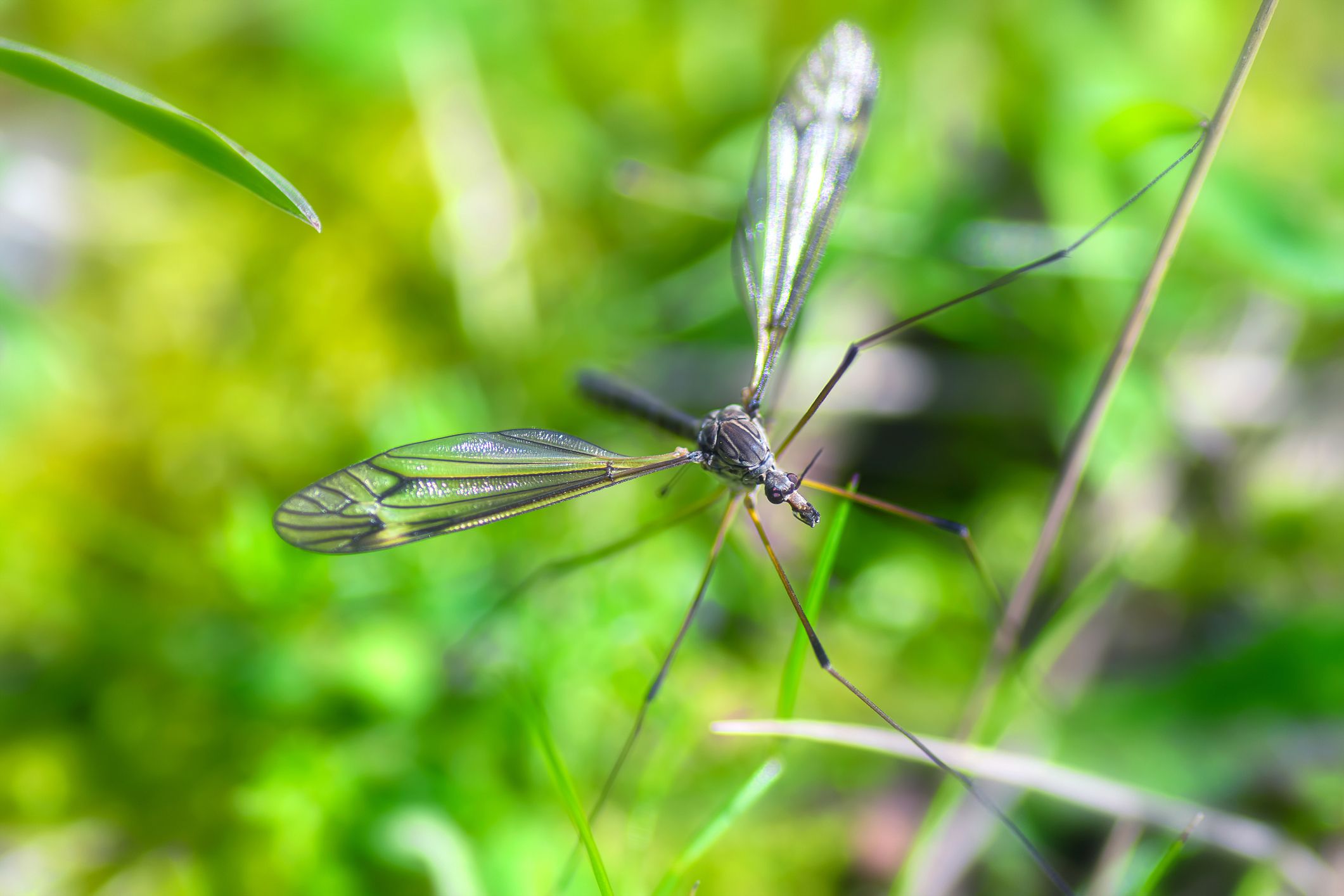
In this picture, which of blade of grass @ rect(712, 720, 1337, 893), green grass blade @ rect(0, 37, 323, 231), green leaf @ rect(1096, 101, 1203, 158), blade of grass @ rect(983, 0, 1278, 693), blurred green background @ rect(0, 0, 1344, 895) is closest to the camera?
green grass blade @ rect(0, 37, 323, 231)

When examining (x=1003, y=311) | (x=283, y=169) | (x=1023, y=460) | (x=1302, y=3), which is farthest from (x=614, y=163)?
(x=1302, y=3)

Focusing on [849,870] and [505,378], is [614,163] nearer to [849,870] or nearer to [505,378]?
[505,378]

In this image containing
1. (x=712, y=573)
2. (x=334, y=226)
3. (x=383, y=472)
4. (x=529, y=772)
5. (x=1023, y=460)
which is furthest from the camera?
(x=334, y=226)

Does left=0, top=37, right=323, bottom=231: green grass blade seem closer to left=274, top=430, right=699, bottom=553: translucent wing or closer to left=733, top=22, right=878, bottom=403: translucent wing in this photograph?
left=274, top=430, right=699, bottom=553: translucent wing

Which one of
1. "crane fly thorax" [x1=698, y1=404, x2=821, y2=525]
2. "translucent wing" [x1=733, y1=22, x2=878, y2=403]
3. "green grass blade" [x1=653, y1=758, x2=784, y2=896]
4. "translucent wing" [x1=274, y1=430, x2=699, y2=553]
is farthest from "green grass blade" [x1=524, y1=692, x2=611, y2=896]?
"translucent wing" [x1=733, y1=22, x2=878, y2=403]

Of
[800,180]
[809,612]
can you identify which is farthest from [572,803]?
[800,180]

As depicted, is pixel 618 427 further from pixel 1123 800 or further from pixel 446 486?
pixel 1123 800
